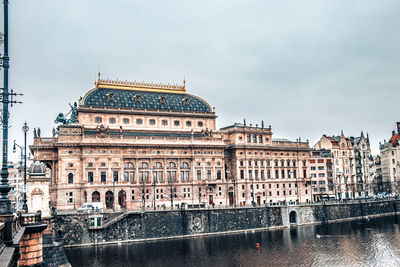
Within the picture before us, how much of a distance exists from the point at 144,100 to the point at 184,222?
40592 millimetres

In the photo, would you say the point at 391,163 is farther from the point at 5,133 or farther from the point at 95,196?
the point at 5,133

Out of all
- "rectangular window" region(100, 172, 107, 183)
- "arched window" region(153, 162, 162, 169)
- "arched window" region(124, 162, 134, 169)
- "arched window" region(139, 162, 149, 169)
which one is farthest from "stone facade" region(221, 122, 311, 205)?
"rectangular window" region(100, 172, 107, 183)

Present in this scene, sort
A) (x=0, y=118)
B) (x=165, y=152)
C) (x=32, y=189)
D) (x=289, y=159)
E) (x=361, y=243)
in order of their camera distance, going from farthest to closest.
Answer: (x=289, y=159), (x=165, y=152), (x=361, y=243), (x=32, y=189), (x=0, y=118)

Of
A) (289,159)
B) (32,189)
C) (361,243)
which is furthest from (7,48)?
(289,159)

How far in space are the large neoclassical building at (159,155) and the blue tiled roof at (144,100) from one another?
0.28 metres

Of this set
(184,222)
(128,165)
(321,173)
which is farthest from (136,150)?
(321,173)

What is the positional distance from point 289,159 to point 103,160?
59061mm

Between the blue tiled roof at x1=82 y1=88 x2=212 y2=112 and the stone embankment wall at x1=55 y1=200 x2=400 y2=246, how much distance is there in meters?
36.3

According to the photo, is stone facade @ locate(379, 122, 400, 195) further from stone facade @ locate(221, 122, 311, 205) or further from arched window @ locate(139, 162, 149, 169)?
Answer: arched window @ locate(139, 162, 149, 169)

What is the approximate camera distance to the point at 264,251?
252 feet

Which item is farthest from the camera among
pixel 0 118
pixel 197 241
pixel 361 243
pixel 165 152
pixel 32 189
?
pixel 165 152

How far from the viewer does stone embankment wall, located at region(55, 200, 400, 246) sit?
3359 inches

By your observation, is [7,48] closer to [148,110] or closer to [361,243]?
[361,243]

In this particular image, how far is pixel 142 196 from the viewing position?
110 meters
